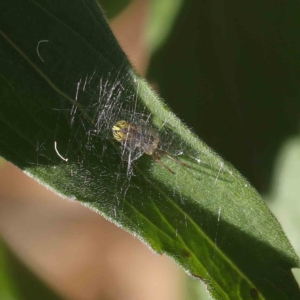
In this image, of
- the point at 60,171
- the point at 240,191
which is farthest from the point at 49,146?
the point at 240,191

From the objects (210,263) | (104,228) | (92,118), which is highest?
(92,118)

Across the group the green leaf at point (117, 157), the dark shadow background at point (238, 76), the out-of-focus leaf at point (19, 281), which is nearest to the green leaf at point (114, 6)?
the dark shadow background at point (238, 76)

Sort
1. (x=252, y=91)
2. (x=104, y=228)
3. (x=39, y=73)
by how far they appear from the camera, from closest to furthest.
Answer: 1. (x=39, y=73)
2. (x=252, y=91)
3. (x=104, y=228)

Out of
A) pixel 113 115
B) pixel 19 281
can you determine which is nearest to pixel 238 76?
pixel 113 115

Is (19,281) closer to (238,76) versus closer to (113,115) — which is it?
(113,115)

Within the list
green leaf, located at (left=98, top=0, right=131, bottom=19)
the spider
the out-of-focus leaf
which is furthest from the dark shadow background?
the out-of-focus leaf

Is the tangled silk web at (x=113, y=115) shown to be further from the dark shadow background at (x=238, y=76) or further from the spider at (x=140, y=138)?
the dark shadow background at (x=238, y=76)

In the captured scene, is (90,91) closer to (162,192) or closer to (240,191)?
(162,192)

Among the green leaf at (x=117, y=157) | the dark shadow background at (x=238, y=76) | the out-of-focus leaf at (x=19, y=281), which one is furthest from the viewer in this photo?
the out-of-focus leaf at (x=19, y=281)
